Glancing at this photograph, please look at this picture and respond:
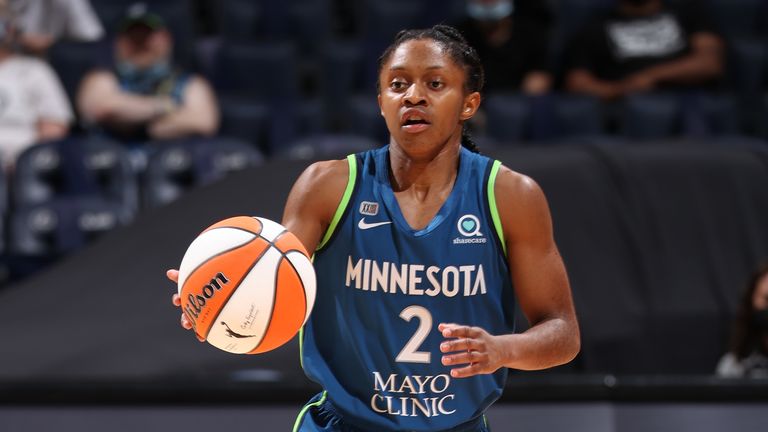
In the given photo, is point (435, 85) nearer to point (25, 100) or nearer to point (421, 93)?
point (421, 93)

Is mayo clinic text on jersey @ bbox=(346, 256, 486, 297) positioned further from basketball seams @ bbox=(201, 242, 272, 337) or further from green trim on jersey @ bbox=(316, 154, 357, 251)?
basketball seams @ bbox=(201, 242, 272, 337)

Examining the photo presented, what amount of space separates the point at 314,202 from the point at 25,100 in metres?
4.73

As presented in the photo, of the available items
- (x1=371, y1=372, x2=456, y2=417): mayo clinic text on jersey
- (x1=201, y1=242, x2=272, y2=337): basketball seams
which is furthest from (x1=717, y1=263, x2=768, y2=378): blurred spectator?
(x1=201, y1=242, x2=272, y2=337): basketball seams

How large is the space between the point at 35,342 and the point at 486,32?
13.5ft

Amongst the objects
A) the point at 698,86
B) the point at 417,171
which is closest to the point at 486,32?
the point at 698,86

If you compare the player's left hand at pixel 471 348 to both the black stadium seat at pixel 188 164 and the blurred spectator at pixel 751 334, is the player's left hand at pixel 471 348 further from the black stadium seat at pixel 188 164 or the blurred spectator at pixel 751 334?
the black stadium seat at pixel 188 164

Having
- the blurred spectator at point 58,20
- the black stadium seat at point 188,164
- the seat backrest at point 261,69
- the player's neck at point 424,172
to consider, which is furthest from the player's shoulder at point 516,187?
the blurred spectator at point 58,20

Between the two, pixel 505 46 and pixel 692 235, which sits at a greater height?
pixel 505 46

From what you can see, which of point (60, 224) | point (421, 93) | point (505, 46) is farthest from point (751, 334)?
point (60, 224)

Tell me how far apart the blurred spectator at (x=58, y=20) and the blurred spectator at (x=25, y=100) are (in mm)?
484

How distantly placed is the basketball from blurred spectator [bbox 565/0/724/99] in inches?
225

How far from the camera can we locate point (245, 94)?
7.90 m

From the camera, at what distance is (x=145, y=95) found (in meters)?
7.51

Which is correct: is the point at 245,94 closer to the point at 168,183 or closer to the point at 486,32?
the point at 168,183
